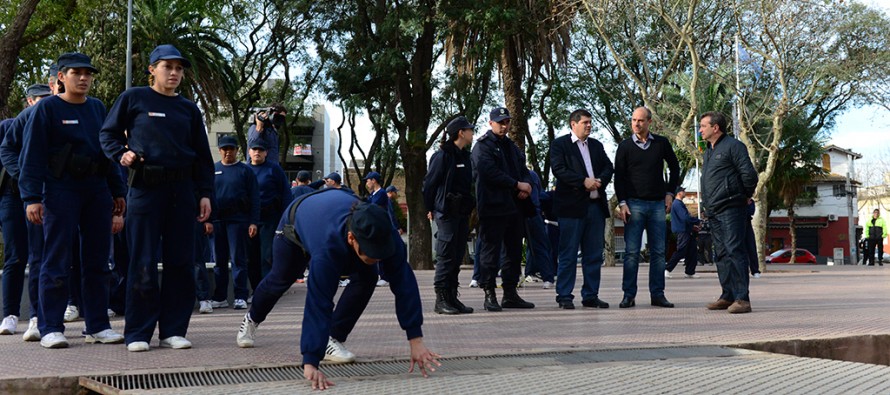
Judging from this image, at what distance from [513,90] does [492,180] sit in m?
12.8

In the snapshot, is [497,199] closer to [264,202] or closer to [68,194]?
[264,202]

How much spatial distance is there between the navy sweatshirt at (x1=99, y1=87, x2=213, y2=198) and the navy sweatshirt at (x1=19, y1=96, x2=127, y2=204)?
0.47m

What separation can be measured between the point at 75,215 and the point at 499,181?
12.4ft

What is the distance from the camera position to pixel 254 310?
526cm

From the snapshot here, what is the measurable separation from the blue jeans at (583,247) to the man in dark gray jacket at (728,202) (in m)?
1.08

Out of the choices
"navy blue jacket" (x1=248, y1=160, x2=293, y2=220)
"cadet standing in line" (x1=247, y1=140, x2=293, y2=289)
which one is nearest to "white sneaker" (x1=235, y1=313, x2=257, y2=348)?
"cadet standing in line" (x1=247, y1=140, x2=293, y2=289)

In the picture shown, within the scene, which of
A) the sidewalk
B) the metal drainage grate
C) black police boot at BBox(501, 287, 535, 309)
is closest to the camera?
the metal drainage grate

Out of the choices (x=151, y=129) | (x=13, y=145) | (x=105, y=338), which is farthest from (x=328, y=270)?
(x=13, y=145)

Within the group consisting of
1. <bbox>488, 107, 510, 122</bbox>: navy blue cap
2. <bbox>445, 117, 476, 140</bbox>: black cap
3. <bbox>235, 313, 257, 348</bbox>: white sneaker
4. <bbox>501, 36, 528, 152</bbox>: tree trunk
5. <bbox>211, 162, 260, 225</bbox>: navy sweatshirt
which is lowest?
<bbox>235, 313, 257, 348</bbox>: white sneaker

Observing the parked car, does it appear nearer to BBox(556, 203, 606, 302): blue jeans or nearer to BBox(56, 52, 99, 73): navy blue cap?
BBox(556, 203, 606, 302): blue jeans

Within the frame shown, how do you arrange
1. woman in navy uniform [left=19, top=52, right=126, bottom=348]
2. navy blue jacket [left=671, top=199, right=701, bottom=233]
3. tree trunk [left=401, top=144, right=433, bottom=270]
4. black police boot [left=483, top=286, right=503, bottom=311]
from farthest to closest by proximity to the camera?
1. tree trunk [left=401, top=144, right=433, bottom=270]
2. navy blue jacket [left=671, top=199, right=701, bottom=233]
3. black police boot [left=483, top=286, right=503, bottom=311]
4. woman in navy uniform [left=19, top=52, right=126, bottom=348]

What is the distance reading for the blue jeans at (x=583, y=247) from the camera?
27.8 ft

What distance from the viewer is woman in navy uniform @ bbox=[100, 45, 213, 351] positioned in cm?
536

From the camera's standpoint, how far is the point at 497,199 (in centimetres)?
810
